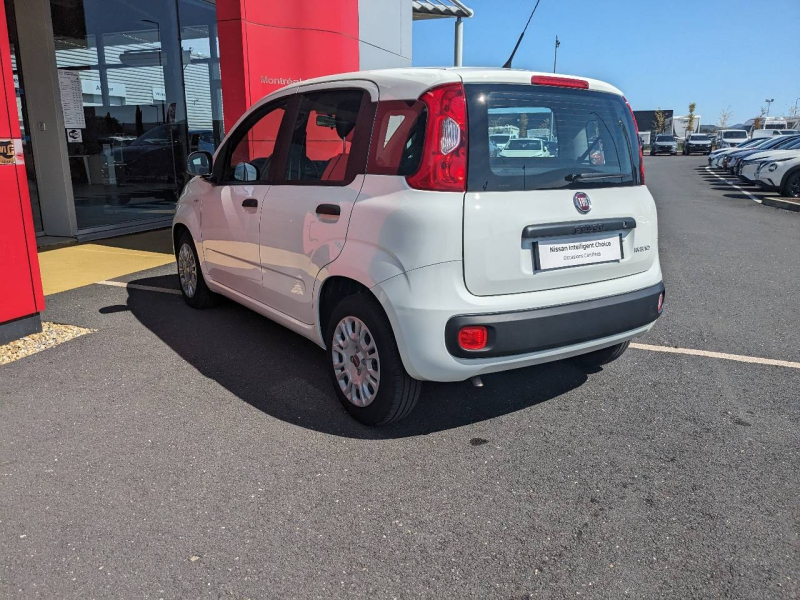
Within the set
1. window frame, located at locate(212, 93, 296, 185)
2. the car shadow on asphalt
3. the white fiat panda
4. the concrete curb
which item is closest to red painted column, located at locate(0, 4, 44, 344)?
the car shadow on asphalt

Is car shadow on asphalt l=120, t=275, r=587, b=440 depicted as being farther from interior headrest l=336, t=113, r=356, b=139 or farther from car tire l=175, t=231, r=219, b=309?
interior headrest l=336, t=113, r=356, b=139

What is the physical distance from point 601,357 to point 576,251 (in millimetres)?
1272

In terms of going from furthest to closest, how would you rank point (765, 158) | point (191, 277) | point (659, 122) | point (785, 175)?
point (659, 122) → point (765, 158) → point (785, 175) → point (191, 277)

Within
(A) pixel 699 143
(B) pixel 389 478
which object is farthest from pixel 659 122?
(B) pixel 389 478

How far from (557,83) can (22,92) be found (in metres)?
8.19

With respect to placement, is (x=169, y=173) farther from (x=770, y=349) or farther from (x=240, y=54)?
(x=770, y=349)

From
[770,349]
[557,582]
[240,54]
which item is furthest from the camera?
[240,54]

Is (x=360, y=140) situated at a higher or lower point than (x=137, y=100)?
lower

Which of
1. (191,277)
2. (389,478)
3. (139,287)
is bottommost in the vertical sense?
(389,478)

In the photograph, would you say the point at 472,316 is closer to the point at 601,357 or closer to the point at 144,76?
the point at 601,357

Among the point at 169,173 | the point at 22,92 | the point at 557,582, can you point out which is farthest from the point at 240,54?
the point at 557,582

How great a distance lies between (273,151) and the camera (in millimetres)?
4137

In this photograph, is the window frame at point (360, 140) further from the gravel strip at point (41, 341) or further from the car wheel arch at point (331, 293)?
the gravel strip at point (41, 341)

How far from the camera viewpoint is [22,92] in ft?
28.3
